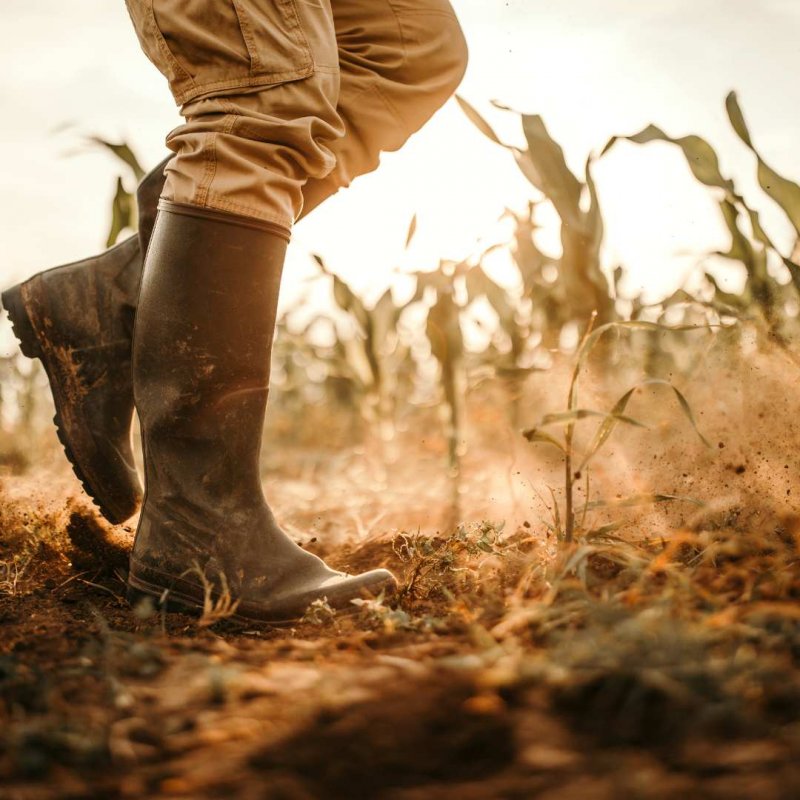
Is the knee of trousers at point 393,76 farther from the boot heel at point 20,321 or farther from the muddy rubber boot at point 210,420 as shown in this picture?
the boot heel at point 20,321

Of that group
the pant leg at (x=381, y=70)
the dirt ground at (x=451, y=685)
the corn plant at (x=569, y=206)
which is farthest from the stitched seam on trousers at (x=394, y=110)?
the dirt ground at (x=451, y=685)

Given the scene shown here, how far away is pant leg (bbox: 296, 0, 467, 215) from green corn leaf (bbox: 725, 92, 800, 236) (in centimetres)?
57

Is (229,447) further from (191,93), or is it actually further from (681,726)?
(681,726)

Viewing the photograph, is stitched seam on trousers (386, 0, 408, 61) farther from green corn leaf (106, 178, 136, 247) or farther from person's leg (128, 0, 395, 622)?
green corn leaf (106, 178, 136, 247)

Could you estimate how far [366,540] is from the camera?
174cm

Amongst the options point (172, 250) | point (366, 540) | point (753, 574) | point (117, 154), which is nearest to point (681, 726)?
point (753, 574)

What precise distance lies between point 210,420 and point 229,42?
538mm

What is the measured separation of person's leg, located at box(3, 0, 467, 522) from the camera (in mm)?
1361

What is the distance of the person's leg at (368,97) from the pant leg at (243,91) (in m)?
0.16

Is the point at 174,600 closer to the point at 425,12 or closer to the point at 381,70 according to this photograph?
the point at 381,70

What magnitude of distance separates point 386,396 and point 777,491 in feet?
5.54

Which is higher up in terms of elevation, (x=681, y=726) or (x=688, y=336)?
(x=688, y=336)

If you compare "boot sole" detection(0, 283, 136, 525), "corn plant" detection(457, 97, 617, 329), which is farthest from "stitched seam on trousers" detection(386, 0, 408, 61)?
"boot sole" detection(0, 283, 136, 525)

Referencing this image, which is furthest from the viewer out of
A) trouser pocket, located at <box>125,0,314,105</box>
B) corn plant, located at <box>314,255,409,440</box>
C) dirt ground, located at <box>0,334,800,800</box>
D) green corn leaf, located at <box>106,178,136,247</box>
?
corn plant, located at <box>314,255,409,440</box>
